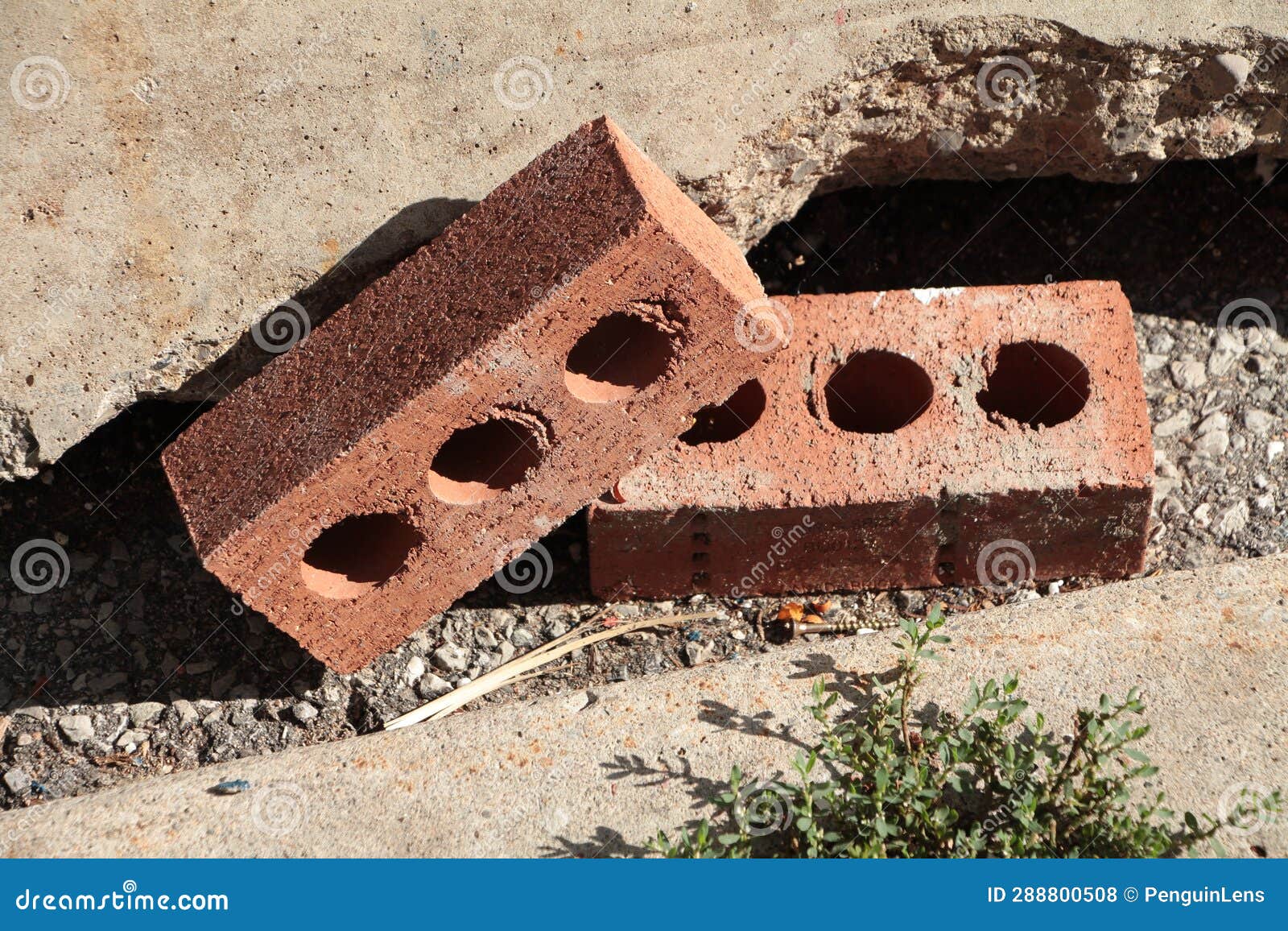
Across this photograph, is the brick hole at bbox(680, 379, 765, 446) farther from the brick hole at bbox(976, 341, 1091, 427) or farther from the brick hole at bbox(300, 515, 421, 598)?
the brick hole at bbox(300, 515, 421, 598)

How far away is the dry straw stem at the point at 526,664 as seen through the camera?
3.85 meters

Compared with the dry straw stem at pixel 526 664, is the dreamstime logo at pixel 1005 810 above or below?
below

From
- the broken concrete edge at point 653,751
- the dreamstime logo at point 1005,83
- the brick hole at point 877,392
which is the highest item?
the dreamstime logo at point 1005,83

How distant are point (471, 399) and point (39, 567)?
6.45 ft

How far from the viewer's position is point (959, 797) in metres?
3.17

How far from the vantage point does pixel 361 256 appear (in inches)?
154

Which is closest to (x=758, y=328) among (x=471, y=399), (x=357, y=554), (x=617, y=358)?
(x=617, y=358)

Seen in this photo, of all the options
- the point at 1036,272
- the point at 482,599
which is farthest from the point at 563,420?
the point at 1036,272

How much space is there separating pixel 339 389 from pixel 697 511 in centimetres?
110
